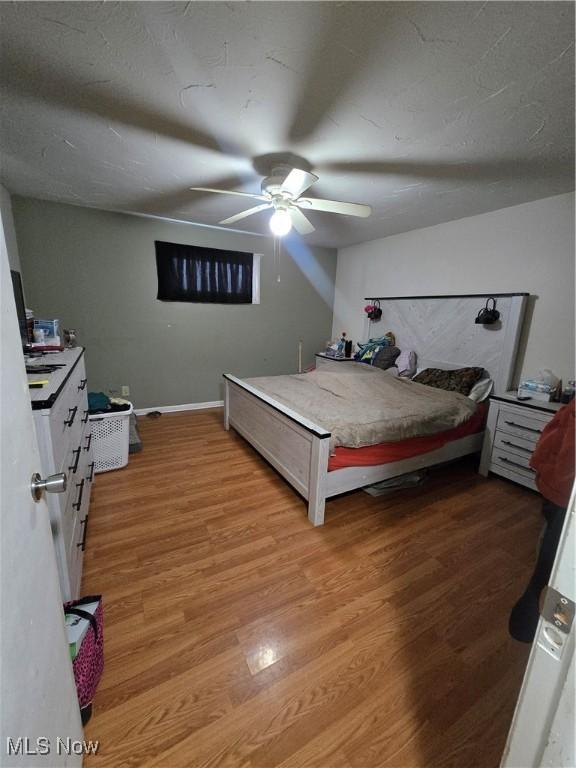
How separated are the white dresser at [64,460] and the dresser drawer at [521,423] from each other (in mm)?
3029

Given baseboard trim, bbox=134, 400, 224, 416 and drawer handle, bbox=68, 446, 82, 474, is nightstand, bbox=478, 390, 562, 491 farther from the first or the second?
baseboard trim, bbox=134, 400, 224, 416

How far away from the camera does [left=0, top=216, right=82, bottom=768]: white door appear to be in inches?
21.4

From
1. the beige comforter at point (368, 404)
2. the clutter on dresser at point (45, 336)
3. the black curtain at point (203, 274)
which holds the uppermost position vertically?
the black curtain at point (203, 274)

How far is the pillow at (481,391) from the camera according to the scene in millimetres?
2941

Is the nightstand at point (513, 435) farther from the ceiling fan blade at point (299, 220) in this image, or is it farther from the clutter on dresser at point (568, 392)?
the ceiling fan blade at point (299, 220)

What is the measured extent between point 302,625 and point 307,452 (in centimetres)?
94

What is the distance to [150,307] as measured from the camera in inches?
150

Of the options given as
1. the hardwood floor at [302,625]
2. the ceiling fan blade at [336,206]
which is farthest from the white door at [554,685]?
the ceiling fan blade at [336,206]

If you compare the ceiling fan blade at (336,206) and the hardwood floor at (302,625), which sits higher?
the ceiling fan blade at (336,206)

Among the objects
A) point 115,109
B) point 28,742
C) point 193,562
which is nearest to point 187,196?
point 115,109

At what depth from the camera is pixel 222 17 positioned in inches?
45.0

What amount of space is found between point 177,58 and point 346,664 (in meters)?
2.66

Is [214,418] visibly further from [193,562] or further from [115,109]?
[115,109]

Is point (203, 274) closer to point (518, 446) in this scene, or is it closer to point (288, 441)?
point (288, 441)
